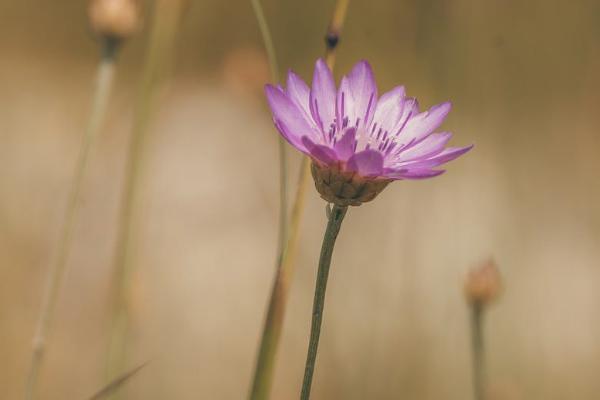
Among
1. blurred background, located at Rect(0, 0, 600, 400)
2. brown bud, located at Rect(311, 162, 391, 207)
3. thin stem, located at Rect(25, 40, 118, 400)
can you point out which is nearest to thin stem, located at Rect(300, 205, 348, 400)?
brown bud, located at Rect(311, 162, 391, 207)

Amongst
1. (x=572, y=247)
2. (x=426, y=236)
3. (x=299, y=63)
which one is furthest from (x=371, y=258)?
(x=299, y=63)

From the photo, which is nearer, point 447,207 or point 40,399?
point 40,399

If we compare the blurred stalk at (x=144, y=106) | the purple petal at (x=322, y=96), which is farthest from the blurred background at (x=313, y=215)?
the purple petal at (x=322, y=96)

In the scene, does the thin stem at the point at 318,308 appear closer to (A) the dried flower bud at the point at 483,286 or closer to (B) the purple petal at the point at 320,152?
(B) the purple petal at the point at 320,152

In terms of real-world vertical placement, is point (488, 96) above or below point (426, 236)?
above

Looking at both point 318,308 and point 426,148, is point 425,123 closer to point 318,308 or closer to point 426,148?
point 426,148

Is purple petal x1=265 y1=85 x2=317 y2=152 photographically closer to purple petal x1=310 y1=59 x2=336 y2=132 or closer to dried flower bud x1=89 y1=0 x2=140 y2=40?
purple petal x1=310 y1=59 x2=336 y2=132

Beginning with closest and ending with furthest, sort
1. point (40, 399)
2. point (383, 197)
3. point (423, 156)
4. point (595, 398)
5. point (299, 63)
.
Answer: point (423, 156)
point (40, 399)
point (595, 398)
point (383, 197)
point (299, 63)

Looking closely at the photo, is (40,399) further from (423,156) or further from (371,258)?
(423,156)
